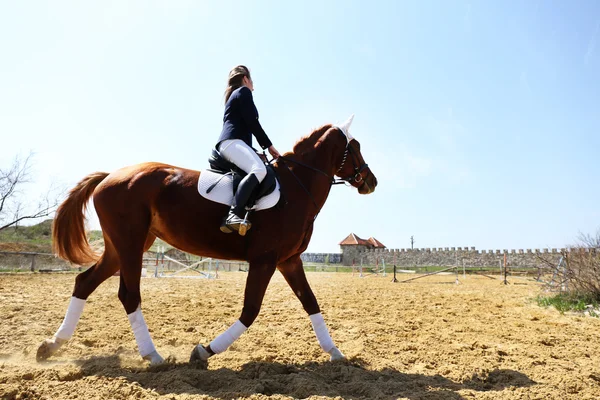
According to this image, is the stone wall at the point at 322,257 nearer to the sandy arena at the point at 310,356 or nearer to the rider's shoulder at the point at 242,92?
the sandy arena at the point at 310,356

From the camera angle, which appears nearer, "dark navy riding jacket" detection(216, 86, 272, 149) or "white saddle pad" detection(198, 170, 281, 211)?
"white saddle pad" detection(198, 170, 281, 211)

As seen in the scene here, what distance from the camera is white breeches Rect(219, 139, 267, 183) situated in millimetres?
3721

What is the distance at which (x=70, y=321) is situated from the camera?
3924 millimetres

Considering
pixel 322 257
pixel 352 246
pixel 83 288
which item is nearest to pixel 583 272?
pixel 83 288

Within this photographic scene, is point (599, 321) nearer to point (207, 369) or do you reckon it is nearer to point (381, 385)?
point (381, 385)

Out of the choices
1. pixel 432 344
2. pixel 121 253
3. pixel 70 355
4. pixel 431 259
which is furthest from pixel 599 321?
pixel 431 259

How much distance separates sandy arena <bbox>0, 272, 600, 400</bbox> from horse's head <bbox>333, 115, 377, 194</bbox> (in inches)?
76.8

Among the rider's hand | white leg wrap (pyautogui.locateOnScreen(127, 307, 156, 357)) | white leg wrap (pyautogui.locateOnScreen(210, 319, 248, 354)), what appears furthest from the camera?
the rider's hand

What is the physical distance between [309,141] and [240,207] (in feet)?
4.68

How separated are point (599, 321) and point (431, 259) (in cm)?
5000

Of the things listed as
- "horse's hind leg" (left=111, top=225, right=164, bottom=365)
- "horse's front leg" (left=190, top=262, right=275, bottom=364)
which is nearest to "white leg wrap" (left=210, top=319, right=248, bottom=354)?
"horse's front leg" (left=190, top=262, right=275, bottom=364)

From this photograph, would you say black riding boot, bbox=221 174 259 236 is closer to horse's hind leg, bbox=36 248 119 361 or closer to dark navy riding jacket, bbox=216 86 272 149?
dark navy riding jacket, bbox=216 86 272 149

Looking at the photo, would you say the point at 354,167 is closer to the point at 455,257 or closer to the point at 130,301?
the point at 130,301

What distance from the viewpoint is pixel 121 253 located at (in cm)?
381
